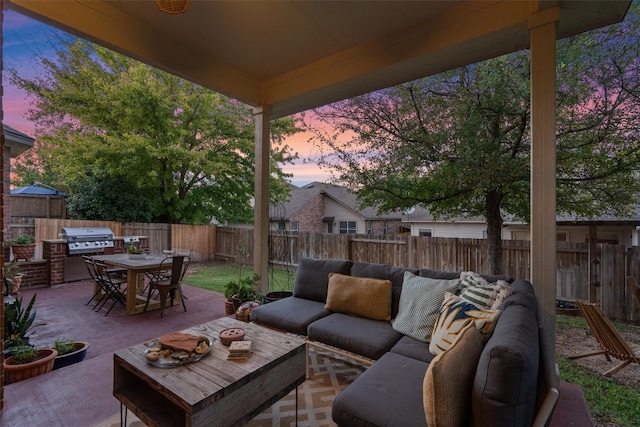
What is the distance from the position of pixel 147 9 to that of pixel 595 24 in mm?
3660

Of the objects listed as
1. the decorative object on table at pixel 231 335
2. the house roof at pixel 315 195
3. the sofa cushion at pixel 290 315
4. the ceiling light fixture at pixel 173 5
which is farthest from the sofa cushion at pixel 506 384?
the house roof at pixel 315 195

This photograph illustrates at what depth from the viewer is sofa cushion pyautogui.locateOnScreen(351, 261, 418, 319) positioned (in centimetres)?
263

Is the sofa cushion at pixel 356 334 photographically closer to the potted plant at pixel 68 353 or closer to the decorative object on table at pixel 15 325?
the potted plant at pixel 68 353

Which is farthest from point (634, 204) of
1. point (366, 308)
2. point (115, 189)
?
point (115, 189)

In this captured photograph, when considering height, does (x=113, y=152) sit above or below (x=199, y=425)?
above

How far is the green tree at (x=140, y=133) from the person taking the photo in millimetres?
6898

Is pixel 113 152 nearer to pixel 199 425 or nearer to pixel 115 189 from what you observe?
pixel 115 189

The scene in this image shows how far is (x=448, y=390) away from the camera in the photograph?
1.09 m

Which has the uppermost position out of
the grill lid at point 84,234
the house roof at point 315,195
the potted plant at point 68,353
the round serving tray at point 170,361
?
the house roof at point 315,195

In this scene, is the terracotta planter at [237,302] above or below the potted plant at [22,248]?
below

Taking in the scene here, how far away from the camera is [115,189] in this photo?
7977mm

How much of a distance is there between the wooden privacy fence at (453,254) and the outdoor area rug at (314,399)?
259 centimetres

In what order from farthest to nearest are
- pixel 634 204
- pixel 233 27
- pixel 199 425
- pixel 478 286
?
pixel 634 204 < pixel 233 27 < pixel 478 286 < pixel 199 425

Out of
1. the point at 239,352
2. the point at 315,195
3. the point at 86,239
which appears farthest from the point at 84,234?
the point at 315,195
